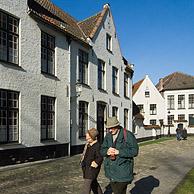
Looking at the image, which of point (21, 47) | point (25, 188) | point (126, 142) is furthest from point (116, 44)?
point (126, 142)

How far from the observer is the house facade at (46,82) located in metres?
11.9

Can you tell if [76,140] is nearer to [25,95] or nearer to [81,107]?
[81,107]

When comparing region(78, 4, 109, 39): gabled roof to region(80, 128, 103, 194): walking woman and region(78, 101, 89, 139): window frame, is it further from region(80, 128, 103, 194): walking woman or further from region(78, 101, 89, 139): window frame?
region(80, 128, 103, 194): walking woman

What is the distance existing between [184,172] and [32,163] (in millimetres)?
5943

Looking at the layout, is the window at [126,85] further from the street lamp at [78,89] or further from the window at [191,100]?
the window at [191,100]

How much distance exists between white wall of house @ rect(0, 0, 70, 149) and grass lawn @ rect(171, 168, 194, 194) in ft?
20.9

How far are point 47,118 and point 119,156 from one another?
9752mm

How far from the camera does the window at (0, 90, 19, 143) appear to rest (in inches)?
452

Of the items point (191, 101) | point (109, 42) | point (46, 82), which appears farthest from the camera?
point (191, 101)

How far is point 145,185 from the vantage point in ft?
28.6

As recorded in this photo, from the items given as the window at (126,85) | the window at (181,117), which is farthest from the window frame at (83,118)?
the window at (181,117)

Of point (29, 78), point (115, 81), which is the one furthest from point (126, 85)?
point (29, 78)

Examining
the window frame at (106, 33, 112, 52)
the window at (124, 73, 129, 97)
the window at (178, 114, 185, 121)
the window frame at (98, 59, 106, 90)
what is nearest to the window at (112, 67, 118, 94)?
the window frame at (106, 33, 112, 52)

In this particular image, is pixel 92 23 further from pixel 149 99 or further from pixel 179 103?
pixel 179 103
